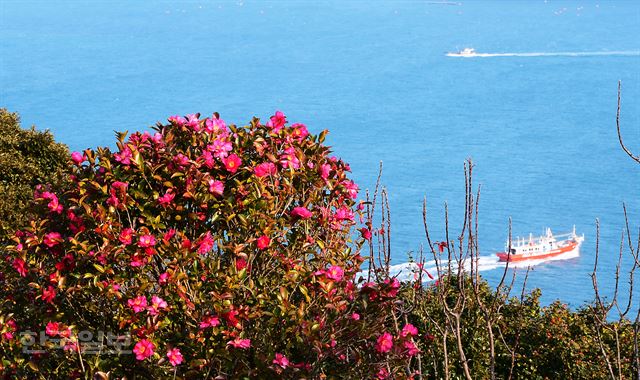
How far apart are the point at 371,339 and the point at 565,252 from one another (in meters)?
59.0

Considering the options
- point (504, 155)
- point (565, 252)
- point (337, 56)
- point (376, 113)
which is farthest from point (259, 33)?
point (565, 252)

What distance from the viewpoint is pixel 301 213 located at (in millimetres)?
4328

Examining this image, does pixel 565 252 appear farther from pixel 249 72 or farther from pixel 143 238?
pixel 143 238

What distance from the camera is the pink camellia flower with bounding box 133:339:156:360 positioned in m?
4.06

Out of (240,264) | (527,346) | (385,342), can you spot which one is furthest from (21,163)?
(385,342)

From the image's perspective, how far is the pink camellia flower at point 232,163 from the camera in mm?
4289

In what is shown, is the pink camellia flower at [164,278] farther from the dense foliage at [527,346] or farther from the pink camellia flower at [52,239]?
the dense foliage at [527,346]

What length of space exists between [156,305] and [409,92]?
90.7 meters

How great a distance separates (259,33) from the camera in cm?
12775

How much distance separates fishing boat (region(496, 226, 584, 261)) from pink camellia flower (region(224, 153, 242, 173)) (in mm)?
53415

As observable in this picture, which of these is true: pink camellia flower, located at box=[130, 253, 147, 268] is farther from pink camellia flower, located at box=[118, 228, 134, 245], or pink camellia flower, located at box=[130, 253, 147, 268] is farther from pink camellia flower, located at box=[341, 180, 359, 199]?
pink camellia flower, located at box=[341, 180, 359, 199]

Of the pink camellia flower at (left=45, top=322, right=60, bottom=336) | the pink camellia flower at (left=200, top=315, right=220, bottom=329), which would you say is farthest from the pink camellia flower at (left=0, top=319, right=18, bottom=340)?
the pink camellia flower at (left=200, top=315, right=220, bottom=329)

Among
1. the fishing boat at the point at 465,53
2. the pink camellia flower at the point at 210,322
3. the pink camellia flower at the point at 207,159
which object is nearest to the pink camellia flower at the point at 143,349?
the pink camellia flower at the point at 210,322

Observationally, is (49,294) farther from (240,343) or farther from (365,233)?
(365,233)
